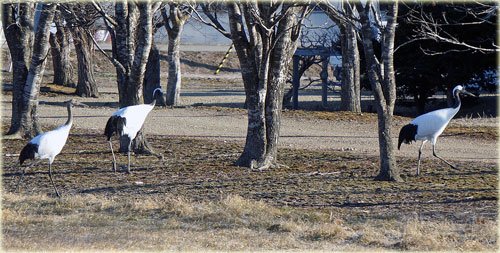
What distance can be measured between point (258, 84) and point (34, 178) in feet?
12.1

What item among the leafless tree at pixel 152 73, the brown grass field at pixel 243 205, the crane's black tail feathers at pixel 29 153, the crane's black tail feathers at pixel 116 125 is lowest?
the brown grass field at pixel 243 205

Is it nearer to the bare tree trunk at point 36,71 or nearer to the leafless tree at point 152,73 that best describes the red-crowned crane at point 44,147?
the bare tree trunk at point 36,71

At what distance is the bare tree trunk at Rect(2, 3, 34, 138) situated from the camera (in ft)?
57.0

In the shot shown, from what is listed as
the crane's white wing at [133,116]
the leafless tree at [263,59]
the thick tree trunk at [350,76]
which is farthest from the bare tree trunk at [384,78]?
the thick tree trunk at [350,76]

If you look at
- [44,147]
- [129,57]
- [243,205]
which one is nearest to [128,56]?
[129,57]

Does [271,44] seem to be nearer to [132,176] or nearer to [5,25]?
[132,176]

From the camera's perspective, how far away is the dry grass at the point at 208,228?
→ 8.49m

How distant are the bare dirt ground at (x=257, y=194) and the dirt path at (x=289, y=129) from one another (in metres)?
0.05

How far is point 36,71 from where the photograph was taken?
670 inches

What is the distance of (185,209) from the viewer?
10172 millimetres

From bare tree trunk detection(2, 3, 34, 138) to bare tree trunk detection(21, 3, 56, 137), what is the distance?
10cm

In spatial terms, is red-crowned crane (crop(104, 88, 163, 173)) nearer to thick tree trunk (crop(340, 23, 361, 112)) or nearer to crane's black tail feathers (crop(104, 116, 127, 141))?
crane's black tail feathers (crop(104, 116, 127, 141))

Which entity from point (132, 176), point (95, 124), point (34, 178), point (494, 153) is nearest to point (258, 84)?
point (132, 176)

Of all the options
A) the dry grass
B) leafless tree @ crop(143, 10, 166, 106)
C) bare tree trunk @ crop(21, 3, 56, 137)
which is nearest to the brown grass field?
the dry grass
